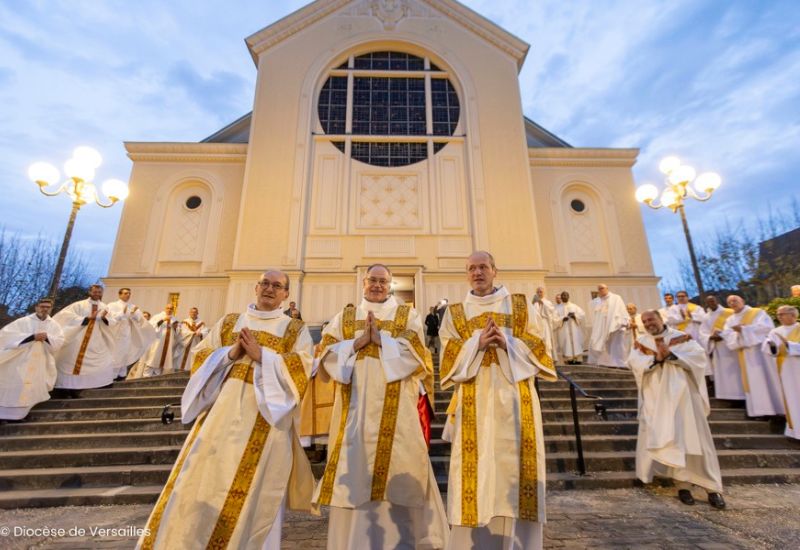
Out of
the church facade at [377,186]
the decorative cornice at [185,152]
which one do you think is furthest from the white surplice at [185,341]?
the decorative cornice at [185,152]

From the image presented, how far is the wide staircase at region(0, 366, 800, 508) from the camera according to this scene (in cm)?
404

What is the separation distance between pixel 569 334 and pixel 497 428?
26.2 ft

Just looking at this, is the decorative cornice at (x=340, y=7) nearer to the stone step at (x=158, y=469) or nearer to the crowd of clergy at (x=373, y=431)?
the stone step at (x=158, y=469)

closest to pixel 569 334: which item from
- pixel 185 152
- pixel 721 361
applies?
pixel 721 361

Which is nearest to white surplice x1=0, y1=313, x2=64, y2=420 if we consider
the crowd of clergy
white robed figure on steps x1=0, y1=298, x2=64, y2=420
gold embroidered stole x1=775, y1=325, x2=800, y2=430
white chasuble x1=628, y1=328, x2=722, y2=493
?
white robed figure on steps x1=0, y1=298, x2=64, y2=420

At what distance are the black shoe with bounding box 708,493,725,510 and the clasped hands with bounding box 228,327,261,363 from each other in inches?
167

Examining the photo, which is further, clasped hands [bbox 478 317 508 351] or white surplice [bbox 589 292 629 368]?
white surplice [bbox 589 292 629 368]

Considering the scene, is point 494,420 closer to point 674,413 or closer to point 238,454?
point 238,454

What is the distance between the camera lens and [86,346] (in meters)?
6.50

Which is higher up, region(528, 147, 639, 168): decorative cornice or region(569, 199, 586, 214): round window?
region(528, 147, 639, 168): decorative cornice

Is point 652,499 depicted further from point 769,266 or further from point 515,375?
point 769,266

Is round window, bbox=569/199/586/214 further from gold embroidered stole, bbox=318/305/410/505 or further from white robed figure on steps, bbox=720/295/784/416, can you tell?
gold embroidered stole, bbox=318/305/410/505

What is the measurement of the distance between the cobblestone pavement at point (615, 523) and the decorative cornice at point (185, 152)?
538 inches

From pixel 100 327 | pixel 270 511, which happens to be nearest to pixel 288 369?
pixel 270 511
